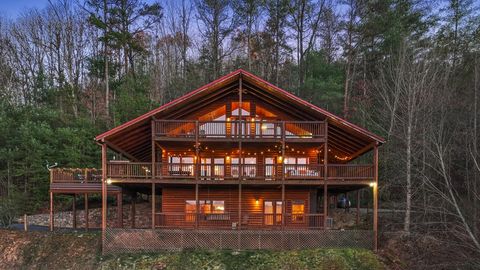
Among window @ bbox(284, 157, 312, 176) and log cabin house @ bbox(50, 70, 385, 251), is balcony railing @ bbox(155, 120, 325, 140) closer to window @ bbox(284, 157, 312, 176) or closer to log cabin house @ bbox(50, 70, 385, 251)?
log cabin house @ bbox(50, 70, 385, 251)

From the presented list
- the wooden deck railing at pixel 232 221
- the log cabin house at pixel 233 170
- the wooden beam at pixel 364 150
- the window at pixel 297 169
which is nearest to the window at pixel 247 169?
the log cabin house at pixel 233 170

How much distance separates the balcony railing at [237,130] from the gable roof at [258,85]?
73 cm

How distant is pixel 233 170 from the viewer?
25.4 m

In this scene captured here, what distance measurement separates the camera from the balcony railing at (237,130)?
72.9 ft

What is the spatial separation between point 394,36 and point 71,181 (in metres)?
28.3

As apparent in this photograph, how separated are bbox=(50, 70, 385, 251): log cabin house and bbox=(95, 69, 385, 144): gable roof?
0.08m

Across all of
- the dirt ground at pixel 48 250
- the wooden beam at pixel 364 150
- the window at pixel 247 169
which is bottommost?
the dirt ground at pixel 48 250

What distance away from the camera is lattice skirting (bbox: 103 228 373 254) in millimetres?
20609

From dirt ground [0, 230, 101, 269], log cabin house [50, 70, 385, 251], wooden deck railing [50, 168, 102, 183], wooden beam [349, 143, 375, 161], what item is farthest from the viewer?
wooden deck railing [50, 168, 102, 183]

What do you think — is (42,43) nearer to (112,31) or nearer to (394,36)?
(112,31)

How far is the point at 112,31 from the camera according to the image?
40.3 m

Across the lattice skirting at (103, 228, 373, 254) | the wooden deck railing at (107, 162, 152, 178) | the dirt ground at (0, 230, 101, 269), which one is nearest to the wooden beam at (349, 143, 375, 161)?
the lattice skirting at (103, 228, 373, 254)

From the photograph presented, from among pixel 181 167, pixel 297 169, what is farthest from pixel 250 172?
pixel 181 167

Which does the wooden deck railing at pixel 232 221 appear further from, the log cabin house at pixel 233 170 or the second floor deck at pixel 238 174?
the second floor deck at pixel 238 174
